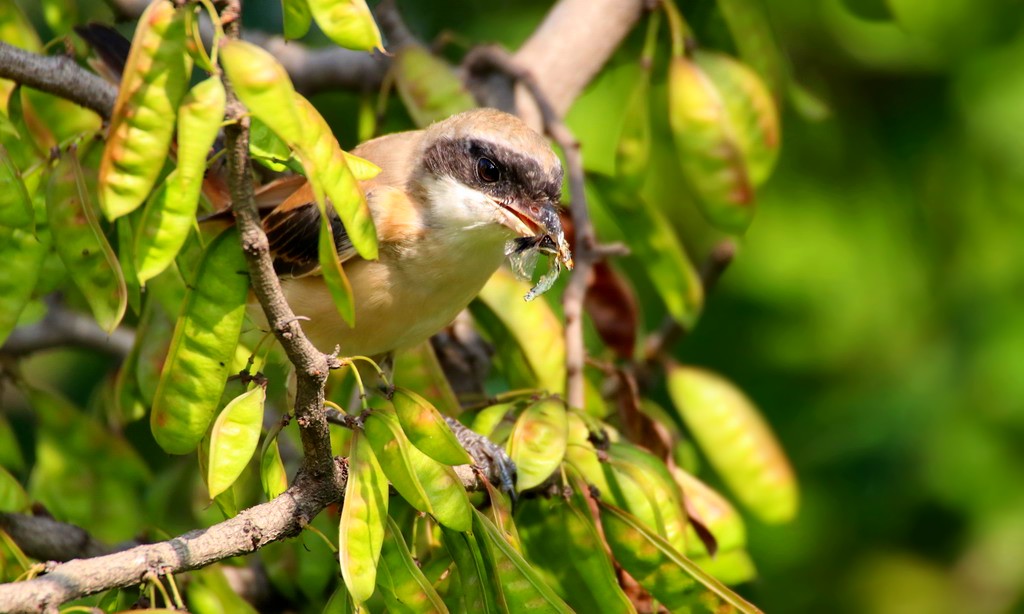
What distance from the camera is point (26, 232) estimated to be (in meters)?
2.44

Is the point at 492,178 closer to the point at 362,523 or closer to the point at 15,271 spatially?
the point at 15,271

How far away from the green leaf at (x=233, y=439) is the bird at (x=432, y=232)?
3.60 feet

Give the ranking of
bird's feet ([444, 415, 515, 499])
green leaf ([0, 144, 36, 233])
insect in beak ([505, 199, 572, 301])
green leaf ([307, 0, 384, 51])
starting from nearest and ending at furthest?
green leaf ([307, 0, 384, 51])
green leaf ([0, 144, 36, 233])
bird's feet ([444, 415, 515, 499])
insect in beak ([505, 199, 572, 301])

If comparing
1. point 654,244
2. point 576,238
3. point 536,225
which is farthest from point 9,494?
point 654,244

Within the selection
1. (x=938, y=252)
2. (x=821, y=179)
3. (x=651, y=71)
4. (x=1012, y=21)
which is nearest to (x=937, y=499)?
(x=938, y=252)

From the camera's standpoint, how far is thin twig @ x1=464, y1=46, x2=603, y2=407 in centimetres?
317

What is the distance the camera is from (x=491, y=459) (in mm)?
2678

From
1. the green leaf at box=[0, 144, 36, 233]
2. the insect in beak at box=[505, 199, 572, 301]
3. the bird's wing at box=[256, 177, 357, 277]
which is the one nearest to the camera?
the green leaf at box=[0, 144, 36, 233]

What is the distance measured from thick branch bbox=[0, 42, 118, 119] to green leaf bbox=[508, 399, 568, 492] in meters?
1.42

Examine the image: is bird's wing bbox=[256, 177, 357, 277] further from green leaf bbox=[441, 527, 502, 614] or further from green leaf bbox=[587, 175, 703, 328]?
green leaf bbox=[441, 527, 502, 614]

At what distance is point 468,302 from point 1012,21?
3145 millimetres

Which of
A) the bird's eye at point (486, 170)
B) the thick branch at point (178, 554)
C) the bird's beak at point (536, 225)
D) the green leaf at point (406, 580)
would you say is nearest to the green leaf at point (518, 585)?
the green leaf at point (406, 580)

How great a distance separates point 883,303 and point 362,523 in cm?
419

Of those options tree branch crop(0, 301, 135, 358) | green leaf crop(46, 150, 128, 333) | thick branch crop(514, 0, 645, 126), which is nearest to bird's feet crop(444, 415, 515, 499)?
green leaf crop(46, 150, 128, 333)
